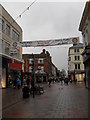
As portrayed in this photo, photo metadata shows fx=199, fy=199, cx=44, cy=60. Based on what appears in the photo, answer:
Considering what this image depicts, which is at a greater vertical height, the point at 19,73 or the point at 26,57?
the point at 26,57

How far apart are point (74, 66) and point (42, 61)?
502 inches

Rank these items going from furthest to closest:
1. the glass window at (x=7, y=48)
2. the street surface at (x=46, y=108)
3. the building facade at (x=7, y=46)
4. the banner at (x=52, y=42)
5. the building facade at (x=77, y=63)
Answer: the building facade at (x=77, y=63)
the glass window at (x=7, y=48)
the building facade at (x=7, y=46)
the banner at (x=52, y=42)
the street surface at (x=46, y=108)

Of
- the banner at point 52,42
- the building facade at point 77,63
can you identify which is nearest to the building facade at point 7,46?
the banner at point 52,42

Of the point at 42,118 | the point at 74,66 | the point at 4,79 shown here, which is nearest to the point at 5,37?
the point at 4,79

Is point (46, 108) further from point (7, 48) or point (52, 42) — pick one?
point (7, 48)

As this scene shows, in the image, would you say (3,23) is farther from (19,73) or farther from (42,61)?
(42,61)

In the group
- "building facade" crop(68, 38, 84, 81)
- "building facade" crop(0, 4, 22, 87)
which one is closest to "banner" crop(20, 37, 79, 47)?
"building facade" crop(0, 4, 22, 87)

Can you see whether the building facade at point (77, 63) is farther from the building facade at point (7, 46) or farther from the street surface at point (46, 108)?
the street surface at point (46, 108)

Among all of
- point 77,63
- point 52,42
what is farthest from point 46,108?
point 77,63

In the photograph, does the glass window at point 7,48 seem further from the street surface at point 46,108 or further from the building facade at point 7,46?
the street surface at point 46,108

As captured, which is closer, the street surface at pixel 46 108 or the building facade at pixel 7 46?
the street surface at pixel 46 108

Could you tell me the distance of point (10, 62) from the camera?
31547 millimetres

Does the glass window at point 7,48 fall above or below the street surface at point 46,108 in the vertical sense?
above

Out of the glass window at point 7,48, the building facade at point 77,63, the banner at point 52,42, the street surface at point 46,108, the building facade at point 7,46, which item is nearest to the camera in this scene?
the street surface at point 46,108
